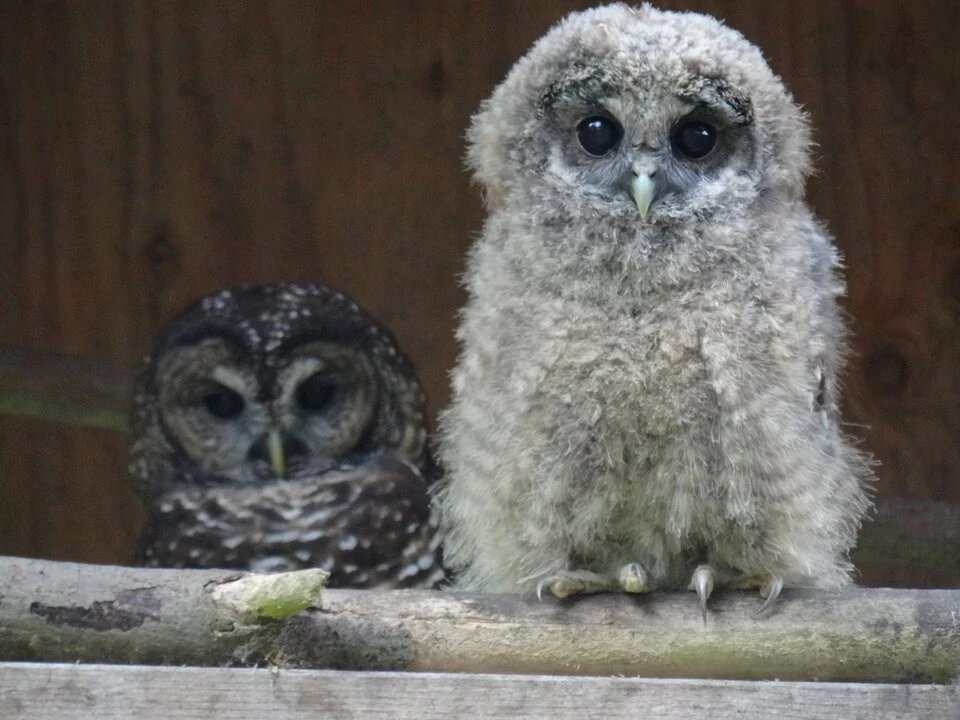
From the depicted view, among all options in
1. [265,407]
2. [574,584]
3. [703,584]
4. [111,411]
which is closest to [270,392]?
[265,407]

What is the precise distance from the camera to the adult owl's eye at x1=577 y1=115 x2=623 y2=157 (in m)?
1.89

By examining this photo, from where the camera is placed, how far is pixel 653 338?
1827mm

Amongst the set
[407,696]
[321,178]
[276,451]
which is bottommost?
[407,696]

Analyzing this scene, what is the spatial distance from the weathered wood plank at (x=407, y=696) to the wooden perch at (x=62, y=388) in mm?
962

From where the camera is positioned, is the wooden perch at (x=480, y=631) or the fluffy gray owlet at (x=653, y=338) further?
the fluffy gray owlet at (x=653, y=338)

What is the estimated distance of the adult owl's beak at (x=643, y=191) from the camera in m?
1.82

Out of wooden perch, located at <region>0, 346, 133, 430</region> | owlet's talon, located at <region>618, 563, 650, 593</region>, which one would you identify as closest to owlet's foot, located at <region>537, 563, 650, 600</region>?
owlet's talon, located at <region>618, 563, 650, 593</region>

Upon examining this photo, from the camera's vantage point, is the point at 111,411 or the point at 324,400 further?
the point at 111,411

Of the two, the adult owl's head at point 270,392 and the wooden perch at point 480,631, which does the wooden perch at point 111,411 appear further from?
the wooden perch at point 480,631

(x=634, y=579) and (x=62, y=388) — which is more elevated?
(x=62, y=388)

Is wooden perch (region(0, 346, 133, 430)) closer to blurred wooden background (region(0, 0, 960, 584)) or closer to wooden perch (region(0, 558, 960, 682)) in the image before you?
blurred wooden background (region(0, 0, 960, 584))

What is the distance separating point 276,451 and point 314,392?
116 millimetres

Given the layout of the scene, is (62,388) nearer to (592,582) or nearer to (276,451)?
(276,451)

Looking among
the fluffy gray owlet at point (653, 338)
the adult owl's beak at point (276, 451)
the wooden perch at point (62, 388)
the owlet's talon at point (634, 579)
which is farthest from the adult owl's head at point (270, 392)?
the owlet's talon at point (634, 579)
